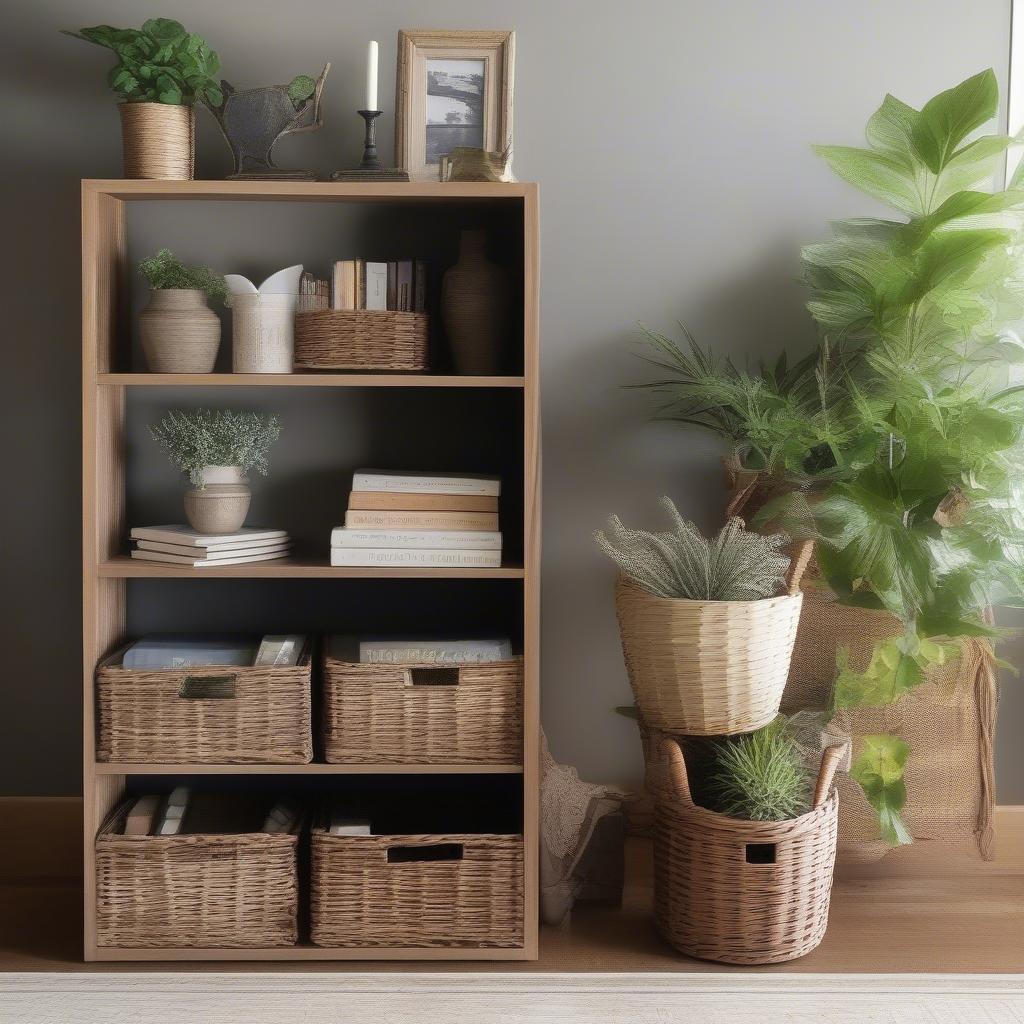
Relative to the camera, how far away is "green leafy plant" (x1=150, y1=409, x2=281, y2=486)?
2.15m

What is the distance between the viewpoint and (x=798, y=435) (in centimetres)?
217

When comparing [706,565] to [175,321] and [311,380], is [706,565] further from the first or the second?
[175,321]

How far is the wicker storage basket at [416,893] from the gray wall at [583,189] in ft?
1.73

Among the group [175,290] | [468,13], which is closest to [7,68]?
[175,290]

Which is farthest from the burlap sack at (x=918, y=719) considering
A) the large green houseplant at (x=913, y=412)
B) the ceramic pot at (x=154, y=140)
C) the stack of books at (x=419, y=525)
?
the ceramic pot at (x=154, y=140)

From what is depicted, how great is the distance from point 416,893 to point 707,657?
69 centimetres

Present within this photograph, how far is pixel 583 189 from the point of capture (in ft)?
7.93

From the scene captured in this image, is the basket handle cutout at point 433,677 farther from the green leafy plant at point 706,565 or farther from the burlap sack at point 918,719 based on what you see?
the burlap sack at point 918,719

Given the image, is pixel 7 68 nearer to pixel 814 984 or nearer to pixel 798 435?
pixel 798 435

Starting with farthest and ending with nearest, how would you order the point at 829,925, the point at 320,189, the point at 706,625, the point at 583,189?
the point at 583,189 < the point at 829,925 < the point at 320,189 < the point at 706,625

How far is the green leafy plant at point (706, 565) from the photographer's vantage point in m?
2.01

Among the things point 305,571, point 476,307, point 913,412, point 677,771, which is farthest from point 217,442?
point 913,412

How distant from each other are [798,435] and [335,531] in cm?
89

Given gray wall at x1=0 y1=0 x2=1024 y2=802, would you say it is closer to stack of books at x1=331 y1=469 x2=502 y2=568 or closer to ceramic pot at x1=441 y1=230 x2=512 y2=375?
ceramic pot at x1=441 y1=230 x2=512 y2=375
